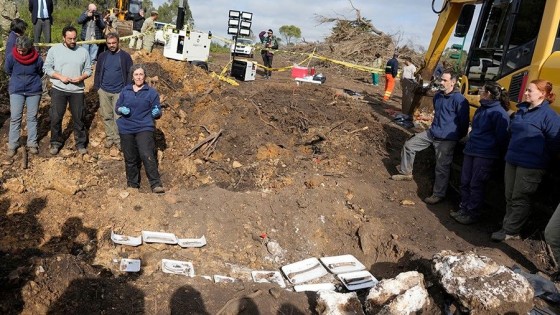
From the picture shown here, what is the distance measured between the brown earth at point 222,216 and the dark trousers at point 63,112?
0.26 m

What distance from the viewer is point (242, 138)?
26.5 feet

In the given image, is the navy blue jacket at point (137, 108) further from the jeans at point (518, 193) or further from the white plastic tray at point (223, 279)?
the jeans at point (518, 193)

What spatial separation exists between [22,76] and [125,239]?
3.09 meters

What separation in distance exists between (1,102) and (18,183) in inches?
157

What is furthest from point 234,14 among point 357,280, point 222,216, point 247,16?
point 357,280

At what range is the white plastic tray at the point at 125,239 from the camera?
199 inches

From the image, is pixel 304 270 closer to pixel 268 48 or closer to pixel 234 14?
pixel 234 14

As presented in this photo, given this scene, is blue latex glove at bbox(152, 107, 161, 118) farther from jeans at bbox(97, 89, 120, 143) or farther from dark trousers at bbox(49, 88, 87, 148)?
dark trousers at bbox(49, 88, 87, 148)

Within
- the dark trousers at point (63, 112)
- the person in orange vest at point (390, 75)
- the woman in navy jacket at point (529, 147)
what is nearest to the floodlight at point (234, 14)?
the person in orange vest at point (390, 75)

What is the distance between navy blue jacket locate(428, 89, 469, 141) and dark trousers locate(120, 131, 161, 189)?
158 inches

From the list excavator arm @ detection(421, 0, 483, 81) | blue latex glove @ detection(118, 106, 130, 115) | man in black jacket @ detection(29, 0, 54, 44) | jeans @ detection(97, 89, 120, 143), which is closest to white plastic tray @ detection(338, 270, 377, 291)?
blue latex glove @ detection(118, 106, 130, 115)

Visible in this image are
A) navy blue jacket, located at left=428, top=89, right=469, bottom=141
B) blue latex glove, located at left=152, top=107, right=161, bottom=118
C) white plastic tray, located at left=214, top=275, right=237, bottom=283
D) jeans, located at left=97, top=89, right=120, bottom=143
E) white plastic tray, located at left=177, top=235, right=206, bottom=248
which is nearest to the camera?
white plastic tray, located at left=214, top=275, right=237, bottom=283

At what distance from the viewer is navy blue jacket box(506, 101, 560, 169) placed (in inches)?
193

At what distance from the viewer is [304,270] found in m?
5.11
